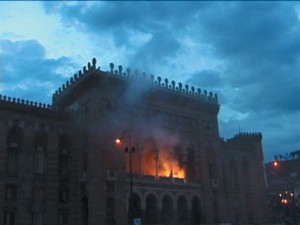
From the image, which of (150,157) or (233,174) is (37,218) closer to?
(150,157)

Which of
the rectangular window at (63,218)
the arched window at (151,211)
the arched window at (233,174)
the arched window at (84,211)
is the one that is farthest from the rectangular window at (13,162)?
the arched window at (233,174)

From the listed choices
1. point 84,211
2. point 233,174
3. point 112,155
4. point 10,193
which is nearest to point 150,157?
point 112,155

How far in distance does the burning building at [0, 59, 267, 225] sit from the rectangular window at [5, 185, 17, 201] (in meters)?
0.08

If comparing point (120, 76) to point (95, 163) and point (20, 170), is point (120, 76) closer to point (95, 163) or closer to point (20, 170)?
point (95, 163)

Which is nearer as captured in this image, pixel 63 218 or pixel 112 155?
pixel 63 218

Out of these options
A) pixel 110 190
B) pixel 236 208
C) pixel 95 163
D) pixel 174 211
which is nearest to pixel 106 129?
pixel 95 163

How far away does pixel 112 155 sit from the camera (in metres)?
35.8

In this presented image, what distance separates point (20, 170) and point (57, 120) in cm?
588

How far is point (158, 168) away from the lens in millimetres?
39188

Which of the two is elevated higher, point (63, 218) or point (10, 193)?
point (10, 193)

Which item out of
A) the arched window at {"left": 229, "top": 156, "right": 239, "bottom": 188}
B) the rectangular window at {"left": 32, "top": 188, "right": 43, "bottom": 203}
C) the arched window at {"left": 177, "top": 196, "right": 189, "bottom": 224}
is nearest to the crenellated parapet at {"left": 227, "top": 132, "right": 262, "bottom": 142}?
the arched window at {"left": 229, "top": 156, "right": 239, "bottom": 188}

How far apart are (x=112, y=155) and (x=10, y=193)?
30.1 feet

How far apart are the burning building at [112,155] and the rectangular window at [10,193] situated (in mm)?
78

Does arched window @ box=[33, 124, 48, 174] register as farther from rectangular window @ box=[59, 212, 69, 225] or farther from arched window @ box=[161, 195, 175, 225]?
arched window @ box=[161, 195, 175, 225]
